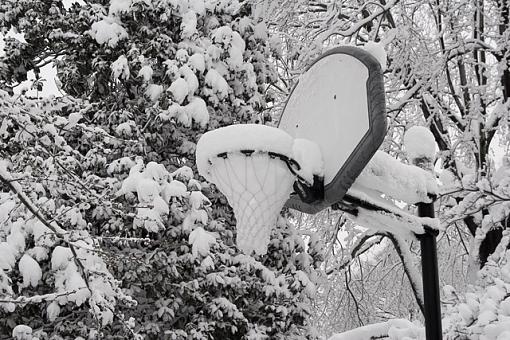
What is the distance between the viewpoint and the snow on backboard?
279cm

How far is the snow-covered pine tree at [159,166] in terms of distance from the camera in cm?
648

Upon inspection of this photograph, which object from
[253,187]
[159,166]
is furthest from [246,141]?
[159,166]

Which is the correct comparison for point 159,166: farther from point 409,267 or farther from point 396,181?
point 396,181

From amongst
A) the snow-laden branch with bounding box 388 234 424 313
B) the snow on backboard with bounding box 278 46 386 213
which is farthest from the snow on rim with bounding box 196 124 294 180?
the snow-laden branch with bounding box 388 234 424 313

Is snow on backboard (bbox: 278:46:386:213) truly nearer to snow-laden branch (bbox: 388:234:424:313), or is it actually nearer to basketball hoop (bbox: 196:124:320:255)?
basketball hoop (bbox: 196:124:320:255)

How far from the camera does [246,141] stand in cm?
305

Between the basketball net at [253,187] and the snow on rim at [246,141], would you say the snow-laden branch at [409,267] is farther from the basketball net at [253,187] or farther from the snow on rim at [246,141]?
the snow on rim at [246,141]

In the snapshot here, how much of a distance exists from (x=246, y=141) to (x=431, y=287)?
115 cm

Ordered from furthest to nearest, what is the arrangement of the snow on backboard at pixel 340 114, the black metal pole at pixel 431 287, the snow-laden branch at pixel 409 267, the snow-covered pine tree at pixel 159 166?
the snow-laden branch at pixel 409 267
the snow-covered pine tree at pixel 159 166
the black metal pole at pixel 431 287
the snow on backboard at pixel 340 114

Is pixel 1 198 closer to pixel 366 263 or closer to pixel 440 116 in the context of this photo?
pixel 440 116

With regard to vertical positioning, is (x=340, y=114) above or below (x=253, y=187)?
above

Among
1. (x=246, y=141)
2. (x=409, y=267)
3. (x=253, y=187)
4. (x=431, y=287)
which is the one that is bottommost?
(x=431, y=287)

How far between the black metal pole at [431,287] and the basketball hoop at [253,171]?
671mm

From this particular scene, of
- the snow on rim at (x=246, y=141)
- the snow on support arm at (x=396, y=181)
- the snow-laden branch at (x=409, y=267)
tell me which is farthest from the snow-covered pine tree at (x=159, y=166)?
the snow on support arm at (x=396, y=181)
